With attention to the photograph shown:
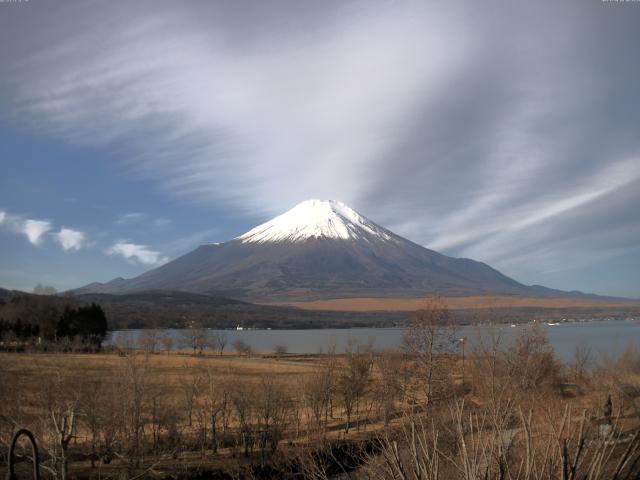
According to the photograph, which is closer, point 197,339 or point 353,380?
point 353,380

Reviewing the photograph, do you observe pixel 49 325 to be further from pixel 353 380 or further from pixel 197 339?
pixel 353 380

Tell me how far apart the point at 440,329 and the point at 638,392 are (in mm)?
14100

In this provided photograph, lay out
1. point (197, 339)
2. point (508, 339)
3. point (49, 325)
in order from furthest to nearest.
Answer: point (197, 339) < point (49, 325) < point (508, 339)

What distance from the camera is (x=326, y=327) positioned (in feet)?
589

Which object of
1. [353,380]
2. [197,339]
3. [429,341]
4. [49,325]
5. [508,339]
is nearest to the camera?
[429,341]

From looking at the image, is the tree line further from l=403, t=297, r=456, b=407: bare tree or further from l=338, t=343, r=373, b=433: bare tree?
l=403, t=297, r=456, b=407: bare tree

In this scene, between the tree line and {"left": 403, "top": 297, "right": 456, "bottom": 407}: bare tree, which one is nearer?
{"left": 403, "top": 297, "right": 456, "bottom": 407}: bare tree

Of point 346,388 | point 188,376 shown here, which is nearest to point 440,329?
point 346,388

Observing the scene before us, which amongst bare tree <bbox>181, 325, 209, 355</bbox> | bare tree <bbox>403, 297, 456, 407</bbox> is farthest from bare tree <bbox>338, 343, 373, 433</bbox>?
bare tree <bbox>181, 325, 209, 355</bbox>

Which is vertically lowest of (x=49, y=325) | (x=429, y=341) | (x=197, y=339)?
(x=197, y=339)

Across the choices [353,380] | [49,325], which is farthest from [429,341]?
[49,325]

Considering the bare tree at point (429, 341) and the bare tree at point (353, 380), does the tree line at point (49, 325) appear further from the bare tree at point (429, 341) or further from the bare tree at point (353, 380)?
the bare tree at point (429, 341)

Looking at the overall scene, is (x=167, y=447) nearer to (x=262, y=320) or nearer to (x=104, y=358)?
(x=104, y=358)

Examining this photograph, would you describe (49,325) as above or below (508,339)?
above
